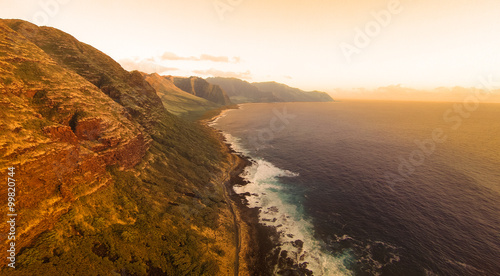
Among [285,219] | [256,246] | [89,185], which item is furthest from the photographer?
[285,219]

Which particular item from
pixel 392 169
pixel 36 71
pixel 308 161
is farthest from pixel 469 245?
pixel 36 71

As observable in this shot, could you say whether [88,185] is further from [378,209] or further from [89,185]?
[378,209]

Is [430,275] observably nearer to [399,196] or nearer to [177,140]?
[399,196]

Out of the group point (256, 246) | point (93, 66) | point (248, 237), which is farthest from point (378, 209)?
point (93, 66)

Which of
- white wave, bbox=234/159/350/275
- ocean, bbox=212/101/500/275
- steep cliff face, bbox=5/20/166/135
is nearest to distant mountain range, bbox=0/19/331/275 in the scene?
steep cliff face, bbox=5/20/166/135

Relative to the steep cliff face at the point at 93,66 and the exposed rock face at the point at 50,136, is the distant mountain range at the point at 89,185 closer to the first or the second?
the exposed rock face at the point at 50,136
